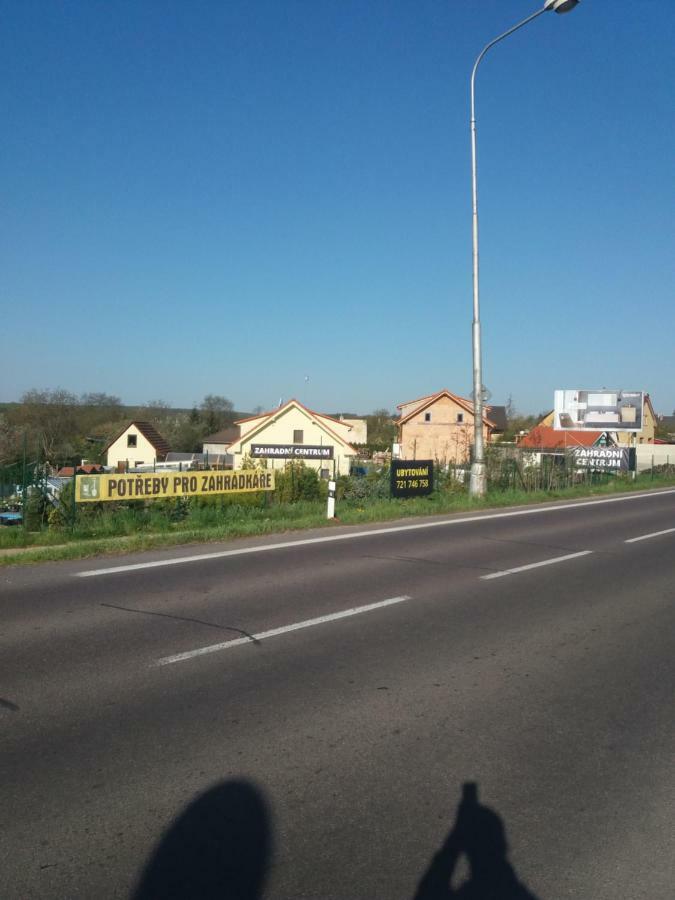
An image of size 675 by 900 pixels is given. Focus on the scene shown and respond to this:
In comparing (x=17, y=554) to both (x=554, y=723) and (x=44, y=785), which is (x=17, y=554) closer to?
(x=44, y=785)

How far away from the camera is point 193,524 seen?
15914mm

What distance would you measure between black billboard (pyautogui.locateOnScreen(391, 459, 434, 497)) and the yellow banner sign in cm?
435

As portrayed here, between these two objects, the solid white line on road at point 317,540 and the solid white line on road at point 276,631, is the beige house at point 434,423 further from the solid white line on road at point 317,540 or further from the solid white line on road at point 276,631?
the solid white line on road at point 276,631

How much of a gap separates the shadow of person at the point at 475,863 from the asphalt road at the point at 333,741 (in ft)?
0.04

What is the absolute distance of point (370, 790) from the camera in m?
4.34

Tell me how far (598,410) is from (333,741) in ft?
186

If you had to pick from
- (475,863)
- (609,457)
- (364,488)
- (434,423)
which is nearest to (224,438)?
(434,423)

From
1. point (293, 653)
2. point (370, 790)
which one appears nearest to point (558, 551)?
point (293, 653)

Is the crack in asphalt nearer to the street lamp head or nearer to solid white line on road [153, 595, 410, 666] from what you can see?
solid white line on road [153, 595, 410, 666]

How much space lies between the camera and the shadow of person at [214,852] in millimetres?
3422

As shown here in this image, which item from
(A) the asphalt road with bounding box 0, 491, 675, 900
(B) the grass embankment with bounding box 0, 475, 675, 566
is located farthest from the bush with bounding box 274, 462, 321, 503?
(A) the asphalt road with bounding box 0, 491, 675, 900

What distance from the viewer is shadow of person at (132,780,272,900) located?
3.42 m

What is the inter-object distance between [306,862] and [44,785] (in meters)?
1.62

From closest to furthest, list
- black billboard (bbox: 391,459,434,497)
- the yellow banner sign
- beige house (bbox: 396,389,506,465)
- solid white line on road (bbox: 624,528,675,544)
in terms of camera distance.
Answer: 1. the yellow banner sign
2. solid white line on road (bbox: 624,528,675,544)
3. black billboard (bbox: 391,459,434,497)
4. beige house (bbox: 396,389,506,465)
